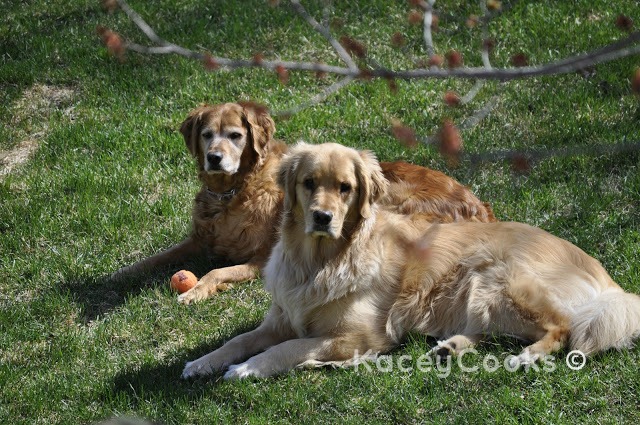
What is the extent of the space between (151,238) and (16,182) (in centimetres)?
157

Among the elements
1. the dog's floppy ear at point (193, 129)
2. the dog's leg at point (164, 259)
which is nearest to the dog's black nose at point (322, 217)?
the dog's leg at point (164, 259)

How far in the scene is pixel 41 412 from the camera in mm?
4742

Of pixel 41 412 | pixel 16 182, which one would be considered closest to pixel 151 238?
pixel 16 182

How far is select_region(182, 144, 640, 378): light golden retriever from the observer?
16.4 ft

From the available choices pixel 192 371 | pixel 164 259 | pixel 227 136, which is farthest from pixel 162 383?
pixel 227 136

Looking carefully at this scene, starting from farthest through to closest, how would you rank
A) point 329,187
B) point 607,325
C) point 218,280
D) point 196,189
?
point 196,189 < point 218,280 < point 329,187 < point 607,325

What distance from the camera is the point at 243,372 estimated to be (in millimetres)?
4875

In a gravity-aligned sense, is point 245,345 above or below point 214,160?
below

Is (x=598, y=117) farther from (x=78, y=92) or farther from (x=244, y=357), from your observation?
(x=78, y=92)

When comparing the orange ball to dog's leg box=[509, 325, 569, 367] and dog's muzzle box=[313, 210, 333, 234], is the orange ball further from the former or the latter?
dog's leg box=[509, 325, 569, 367]

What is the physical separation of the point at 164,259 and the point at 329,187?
1.96 metres

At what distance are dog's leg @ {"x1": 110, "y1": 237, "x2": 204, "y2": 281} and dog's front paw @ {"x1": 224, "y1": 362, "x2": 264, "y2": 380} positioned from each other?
1765mm

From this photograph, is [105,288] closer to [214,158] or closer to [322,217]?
[214,158]

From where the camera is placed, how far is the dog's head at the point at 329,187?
502 cm
